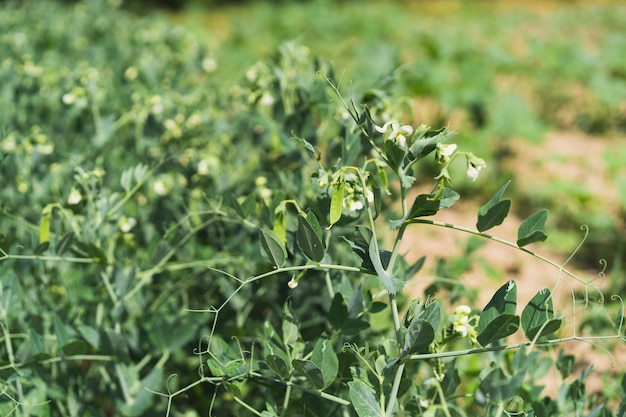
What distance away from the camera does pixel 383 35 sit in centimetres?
627

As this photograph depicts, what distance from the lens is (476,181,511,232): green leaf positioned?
0.90 m

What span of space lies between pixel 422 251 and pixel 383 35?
13.1 ft

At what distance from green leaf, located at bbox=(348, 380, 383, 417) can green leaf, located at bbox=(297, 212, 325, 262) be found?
0.59 feet

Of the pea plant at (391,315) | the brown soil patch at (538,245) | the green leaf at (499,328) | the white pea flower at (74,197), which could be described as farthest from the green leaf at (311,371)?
the brown soil patch at (538,245)

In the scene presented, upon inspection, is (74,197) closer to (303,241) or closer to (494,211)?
(303,241)

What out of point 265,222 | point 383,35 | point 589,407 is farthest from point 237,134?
point 383,35

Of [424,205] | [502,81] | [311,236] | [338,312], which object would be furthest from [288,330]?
[502,81]

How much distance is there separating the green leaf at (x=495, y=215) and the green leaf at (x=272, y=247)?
274mm

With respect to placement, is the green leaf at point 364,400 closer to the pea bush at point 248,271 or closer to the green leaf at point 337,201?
the pea bush at point 248,271

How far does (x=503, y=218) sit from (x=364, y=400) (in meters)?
0.30

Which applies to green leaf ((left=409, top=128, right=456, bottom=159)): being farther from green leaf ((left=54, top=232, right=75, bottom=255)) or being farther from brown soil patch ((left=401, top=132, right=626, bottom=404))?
brown soil patch ((left=401, top=132, right=626, bottom=404))

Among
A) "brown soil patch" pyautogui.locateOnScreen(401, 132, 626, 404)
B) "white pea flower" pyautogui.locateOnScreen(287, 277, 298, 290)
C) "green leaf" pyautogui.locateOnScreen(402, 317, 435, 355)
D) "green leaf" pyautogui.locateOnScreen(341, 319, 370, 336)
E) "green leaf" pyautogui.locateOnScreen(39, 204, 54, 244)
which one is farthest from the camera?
"brown soil patch" pyautogui.locateOnScreen(401, 132, 626, 404)

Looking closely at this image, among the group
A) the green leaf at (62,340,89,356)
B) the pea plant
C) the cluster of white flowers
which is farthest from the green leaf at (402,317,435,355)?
the green leaf at (62,340,89,356)

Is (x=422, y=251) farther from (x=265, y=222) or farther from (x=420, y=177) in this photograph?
(x=265, y=222)
